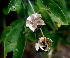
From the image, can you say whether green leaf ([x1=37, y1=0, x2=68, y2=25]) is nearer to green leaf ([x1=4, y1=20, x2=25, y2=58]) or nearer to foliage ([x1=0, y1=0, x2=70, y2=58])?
foliage ([x1=0, y1=0, x2=70, y2=58])

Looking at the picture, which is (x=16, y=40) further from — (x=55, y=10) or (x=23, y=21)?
(x=55, y=10)


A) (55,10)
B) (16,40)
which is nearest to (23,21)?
(16,40)

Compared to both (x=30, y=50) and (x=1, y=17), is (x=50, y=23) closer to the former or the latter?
(x=1, y=17)

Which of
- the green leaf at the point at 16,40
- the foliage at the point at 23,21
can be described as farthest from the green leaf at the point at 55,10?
the green leaf at the point at 16,40

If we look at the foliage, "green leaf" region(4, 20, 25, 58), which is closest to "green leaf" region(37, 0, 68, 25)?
the foliage

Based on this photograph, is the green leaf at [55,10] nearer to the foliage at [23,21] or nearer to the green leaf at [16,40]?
the foliage at [23,21]

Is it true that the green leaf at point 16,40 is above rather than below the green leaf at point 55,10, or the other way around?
below

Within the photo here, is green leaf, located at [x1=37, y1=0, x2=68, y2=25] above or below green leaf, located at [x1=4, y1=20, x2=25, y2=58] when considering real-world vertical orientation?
above

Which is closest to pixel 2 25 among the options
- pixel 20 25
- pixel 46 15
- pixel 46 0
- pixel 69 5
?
pixel 20 25
